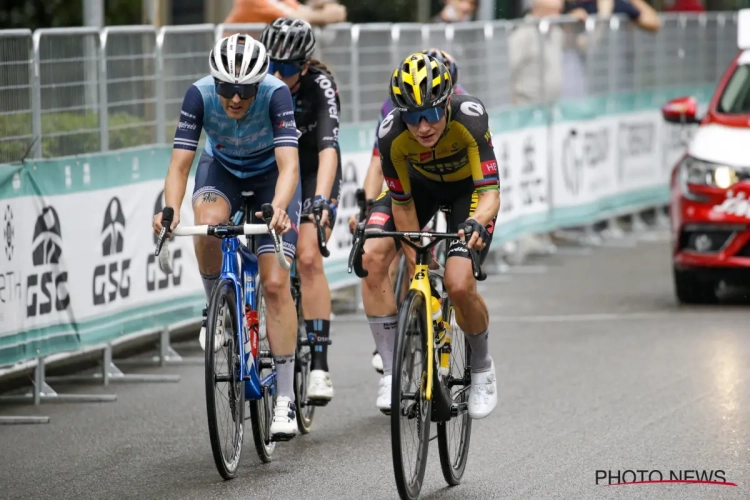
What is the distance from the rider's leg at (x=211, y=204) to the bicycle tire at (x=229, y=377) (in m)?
0.41

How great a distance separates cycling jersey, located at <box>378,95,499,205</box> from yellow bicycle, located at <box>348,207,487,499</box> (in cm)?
42

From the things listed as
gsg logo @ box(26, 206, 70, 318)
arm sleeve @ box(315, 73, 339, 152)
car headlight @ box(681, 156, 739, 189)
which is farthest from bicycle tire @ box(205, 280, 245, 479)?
car headlight @ box(681, 156, 739, 189)

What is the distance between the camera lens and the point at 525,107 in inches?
631

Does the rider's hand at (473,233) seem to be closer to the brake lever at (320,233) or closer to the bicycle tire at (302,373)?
the brake lever at (320,233)

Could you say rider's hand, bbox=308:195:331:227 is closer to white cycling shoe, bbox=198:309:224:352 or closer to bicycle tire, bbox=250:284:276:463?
Result: bicycle tire, bbox=250:284:276:463

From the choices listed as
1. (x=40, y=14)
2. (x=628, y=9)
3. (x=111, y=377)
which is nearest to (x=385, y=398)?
(x=111, y=377)

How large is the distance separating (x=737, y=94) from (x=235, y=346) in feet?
23.6

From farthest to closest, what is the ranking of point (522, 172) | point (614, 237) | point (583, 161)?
1. point (614, 237)
2. point (583, 161)
3. point (522, 172)

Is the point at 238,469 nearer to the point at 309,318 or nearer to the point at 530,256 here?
the point at 309,318

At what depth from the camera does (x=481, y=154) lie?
23.8ft

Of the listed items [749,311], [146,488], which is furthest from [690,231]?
[146,488]

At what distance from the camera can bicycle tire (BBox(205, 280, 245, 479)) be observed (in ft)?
23.1

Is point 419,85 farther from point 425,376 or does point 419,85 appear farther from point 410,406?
point 410,406

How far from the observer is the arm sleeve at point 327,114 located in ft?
28.6
